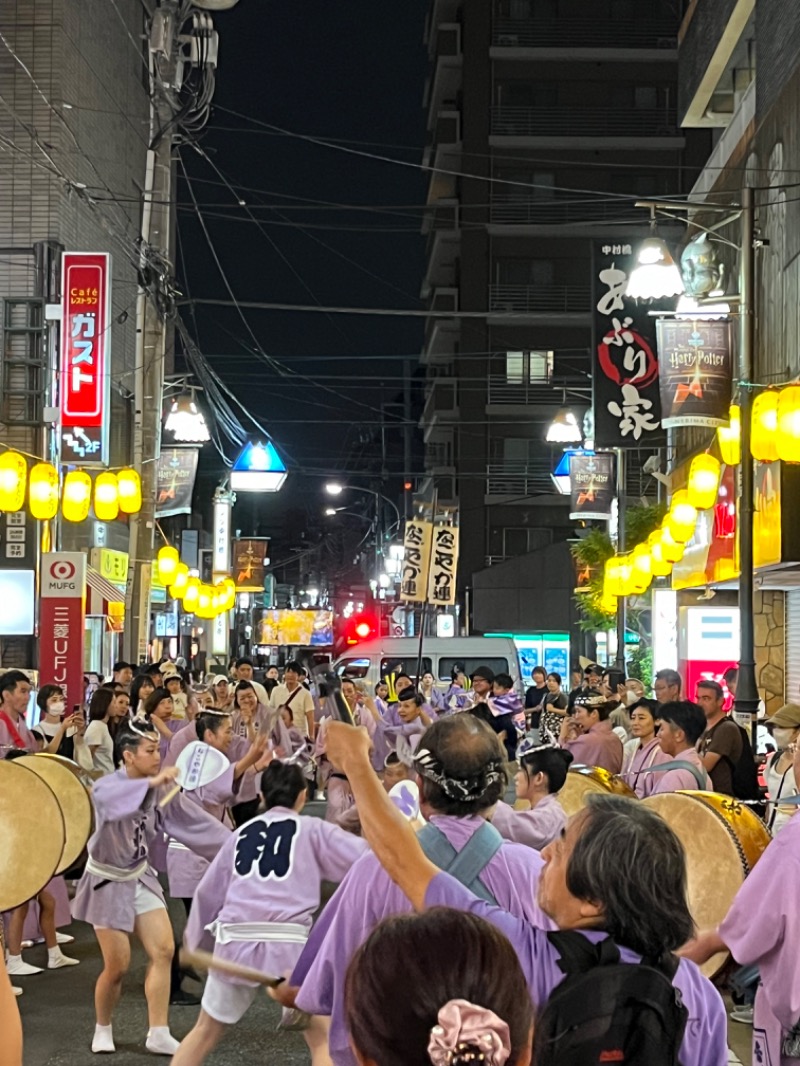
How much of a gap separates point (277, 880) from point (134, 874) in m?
2.02

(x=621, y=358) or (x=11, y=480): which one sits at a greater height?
(x=621, y=358)

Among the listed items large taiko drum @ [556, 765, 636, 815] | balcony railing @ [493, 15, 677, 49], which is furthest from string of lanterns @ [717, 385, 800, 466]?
balcony railing @ [493, 15, 677, 49]

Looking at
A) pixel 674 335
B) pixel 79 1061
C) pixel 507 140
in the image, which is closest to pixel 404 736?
pixel 674 335

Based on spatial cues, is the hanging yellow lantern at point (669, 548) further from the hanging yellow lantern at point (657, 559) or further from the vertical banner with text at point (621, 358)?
the vertical banner with text at point (621, 358)

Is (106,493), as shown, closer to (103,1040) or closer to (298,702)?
(298,702)

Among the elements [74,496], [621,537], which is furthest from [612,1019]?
[621,537]

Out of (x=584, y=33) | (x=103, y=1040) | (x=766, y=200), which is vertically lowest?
(x=103, y=1040)

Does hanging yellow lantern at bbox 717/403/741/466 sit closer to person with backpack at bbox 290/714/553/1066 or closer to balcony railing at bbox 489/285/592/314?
person with backpack at bbox 290/714/553/1066

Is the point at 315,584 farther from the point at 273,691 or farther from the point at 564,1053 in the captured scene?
the point at 564,1053

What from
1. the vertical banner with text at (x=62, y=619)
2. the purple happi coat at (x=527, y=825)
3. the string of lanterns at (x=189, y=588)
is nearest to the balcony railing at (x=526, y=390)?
the string of lanterns at (x=189, y=588)

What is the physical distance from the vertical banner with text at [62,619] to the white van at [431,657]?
7071 mm

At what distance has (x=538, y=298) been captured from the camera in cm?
5159

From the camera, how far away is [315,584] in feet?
328

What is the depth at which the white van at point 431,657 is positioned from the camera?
26688 millimetres
